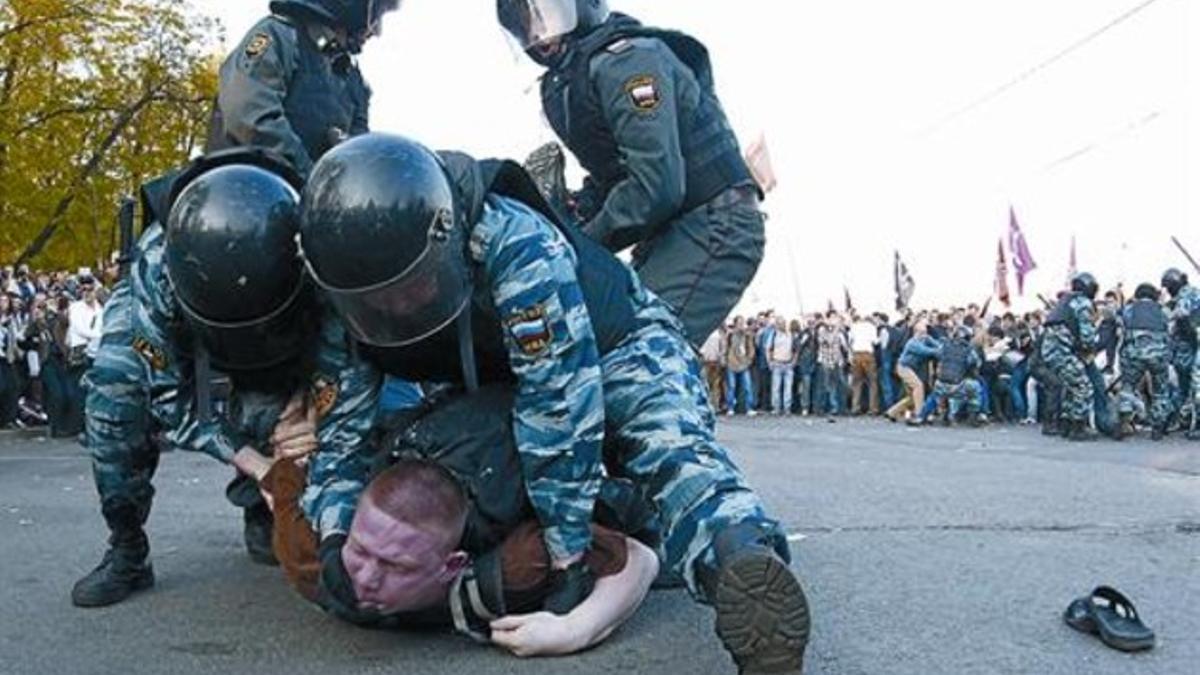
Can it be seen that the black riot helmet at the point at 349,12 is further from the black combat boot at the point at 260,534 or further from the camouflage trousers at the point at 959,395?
the camouflage trousers at the point at 959,395

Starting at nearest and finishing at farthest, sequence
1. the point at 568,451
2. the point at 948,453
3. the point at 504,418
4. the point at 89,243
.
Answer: the point at 568,451, the point at 504,418, the point at 948,453, the point at 89,243

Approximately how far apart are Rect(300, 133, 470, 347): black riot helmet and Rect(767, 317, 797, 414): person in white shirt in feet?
50.4

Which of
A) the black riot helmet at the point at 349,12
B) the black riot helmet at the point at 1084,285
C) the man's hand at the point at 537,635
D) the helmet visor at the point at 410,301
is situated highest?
the black riot helmet at the point at 349,12

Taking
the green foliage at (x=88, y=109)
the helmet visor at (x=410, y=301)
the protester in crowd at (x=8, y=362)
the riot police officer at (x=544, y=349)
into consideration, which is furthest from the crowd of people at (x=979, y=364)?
the green foliage at (x=88, y=109)

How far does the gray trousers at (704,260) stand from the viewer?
12.8ft

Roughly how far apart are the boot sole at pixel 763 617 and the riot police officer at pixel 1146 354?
1115cm

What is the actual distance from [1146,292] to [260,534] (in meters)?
10.8

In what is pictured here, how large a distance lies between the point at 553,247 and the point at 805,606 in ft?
3.28

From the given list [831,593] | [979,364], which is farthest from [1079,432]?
[831,593]

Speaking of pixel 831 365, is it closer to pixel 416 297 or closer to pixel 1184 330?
pixel 1184 330

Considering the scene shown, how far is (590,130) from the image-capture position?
3.93m

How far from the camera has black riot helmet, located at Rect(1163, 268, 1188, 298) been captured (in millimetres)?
12578

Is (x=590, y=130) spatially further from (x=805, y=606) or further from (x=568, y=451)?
(x=805, y=606)

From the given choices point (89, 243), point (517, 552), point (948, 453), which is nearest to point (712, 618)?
point (517, 552)
